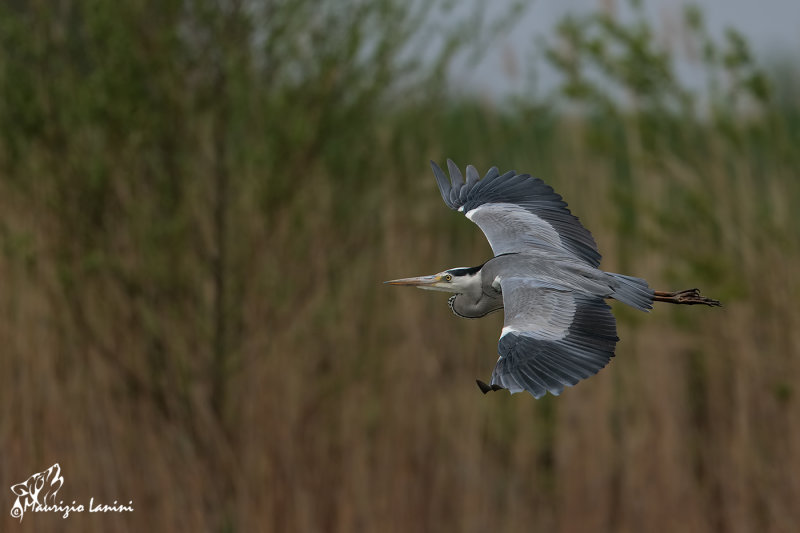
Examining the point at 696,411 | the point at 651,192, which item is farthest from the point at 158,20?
the point at 696,411

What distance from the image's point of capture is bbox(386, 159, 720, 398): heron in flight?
0.93 m

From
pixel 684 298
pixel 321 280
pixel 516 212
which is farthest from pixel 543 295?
pixel 321 280

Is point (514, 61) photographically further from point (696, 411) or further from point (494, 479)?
point (696, 411)

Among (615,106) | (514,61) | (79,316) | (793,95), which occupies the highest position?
(793,95)

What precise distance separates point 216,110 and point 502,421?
159 centimetres

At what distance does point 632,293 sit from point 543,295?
0.41 ft

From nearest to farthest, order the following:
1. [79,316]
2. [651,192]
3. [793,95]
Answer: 1. [79,316]
2. [651,192]
3. [793,95]

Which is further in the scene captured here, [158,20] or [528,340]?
[158,20]

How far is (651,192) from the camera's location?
11.2 ft

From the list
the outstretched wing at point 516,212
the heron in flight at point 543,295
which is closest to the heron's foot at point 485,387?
the heron in flight at point 543,295
